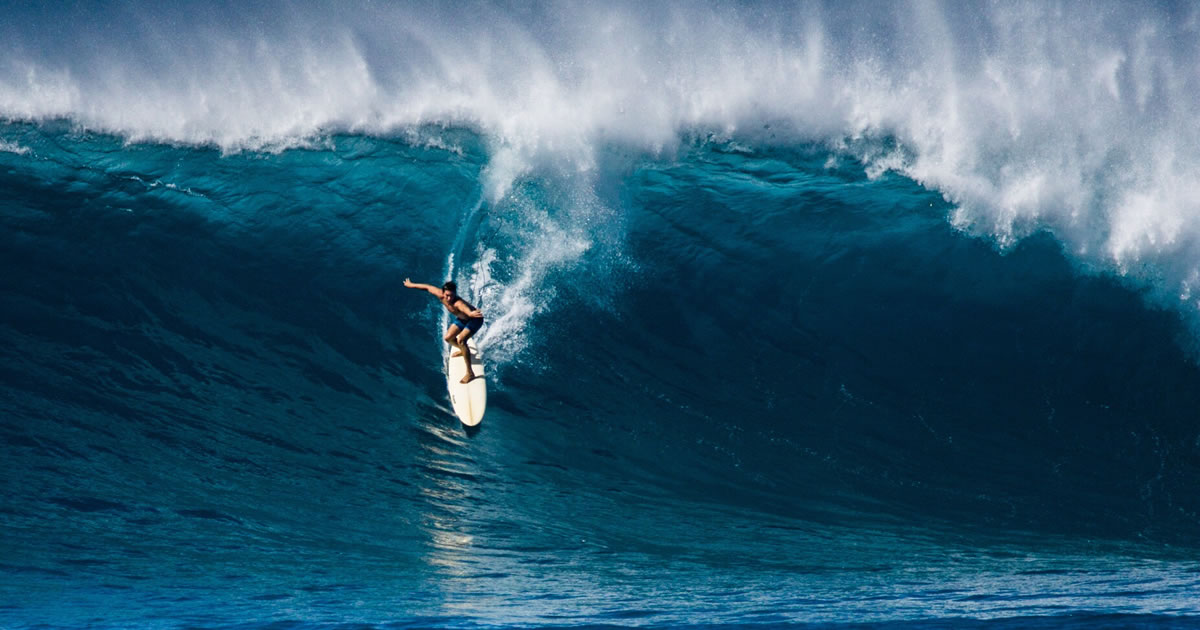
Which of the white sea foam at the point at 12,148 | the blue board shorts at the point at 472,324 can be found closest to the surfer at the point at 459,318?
the blue board shorts at the point at 472,324

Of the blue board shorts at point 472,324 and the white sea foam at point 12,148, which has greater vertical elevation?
the white sea foam at point 12,148

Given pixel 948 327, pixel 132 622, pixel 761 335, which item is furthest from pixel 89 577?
pixel 948 327

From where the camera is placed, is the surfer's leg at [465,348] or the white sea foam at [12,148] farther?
the white sea foam at [12,148]

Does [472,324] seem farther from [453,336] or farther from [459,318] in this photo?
[453,336]

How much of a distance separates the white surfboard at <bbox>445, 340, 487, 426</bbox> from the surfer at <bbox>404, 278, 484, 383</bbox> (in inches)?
2.3

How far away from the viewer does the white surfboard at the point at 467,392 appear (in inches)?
352

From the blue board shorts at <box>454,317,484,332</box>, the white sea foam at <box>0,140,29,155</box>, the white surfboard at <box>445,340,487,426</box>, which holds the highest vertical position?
the white sea foam at <box>0,140,29,155</box>

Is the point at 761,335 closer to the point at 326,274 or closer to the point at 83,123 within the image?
the point at 326,274

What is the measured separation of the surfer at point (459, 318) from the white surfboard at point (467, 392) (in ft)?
0.19

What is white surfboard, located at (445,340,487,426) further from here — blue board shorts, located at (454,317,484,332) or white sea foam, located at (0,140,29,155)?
white sea foam, located at (0,140,29,155)

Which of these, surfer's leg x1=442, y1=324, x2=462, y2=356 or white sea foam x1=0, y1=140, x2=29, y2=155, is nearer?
surfer's leg x1=442, y1=324, x2=462, y2=356

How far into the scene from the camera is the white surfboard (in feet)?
29.3

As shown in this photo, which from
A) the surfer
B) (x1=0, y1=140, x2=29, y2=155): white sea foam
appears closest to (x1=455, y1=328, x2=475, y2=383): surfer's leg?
the surfer

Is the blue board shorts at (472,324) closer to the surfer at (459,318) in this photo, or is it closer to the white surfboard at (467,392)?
the surfer at (459,318)
